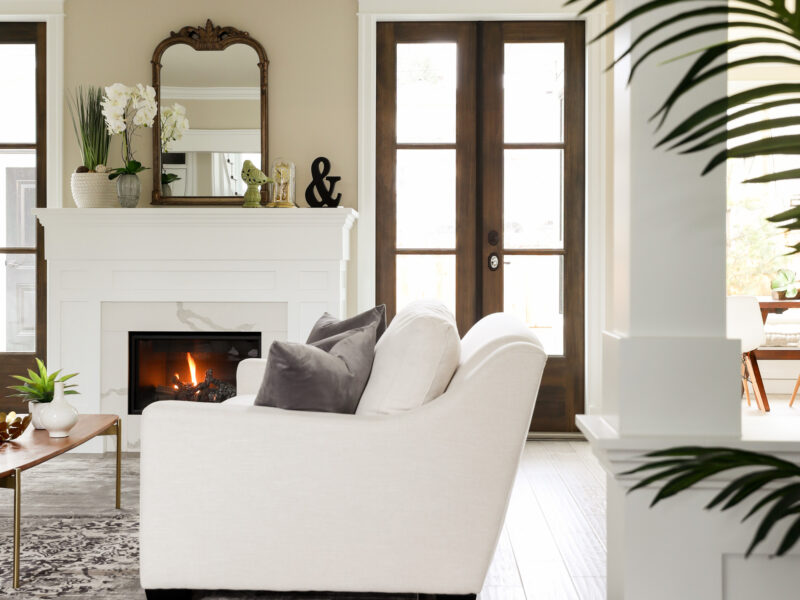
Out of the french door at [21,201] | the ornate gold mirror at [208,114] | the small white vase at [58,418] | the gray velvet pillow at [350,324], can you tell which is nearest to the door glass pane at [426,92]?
the ornate gold mirror at [208,114]

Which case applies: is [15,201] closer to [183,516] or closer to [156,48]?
[156,48]

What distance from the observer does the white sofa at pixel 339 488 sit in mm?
2127

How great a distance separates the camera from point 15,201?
4922mm

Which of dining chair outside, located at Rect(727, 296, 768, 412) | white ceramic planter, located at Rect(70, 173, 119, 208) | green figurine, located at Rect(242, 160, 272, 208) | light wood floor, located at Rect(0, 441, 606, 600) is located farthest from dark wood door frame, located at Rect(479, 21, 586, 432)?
white ceramic planter, located at Rect(70, 173, 119, 208)

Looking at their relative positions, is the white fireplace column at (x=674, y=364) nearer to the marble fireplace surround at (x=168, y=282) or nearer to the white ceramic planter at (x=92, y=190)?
the marble fireplace surround at (x=168, y=282)

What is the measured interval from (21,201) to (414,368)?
3.71 m

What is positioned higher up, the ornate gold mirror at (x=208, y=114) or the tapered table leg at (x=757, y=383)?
the ornate gold mirror at (x=208, y=114)

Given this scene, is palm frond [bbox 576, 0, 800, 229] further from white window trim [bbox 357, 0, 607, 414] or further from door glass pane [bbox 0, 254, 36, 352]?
door glass pane [bbox 0, 254, 36, 352]

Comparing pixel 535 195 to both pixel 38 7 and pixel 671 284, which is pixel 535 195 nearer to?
pixel 38 7

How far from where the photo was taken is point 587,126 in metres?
4.81

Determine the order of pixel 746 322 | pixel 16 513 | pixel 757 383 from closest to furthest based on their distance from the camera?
1. pixel 16 513
2. pixel 746 322
3. pixel 757 383

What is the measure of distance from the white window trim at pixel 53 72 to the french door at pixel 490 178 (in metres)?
1.94

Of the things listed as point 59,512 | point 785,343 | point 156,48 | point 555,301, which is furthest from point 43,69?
point 785,343

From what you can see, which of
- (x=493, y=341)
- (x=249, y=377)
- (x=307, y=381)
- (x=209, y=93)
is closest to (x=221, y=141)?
(x=209, y=93)
